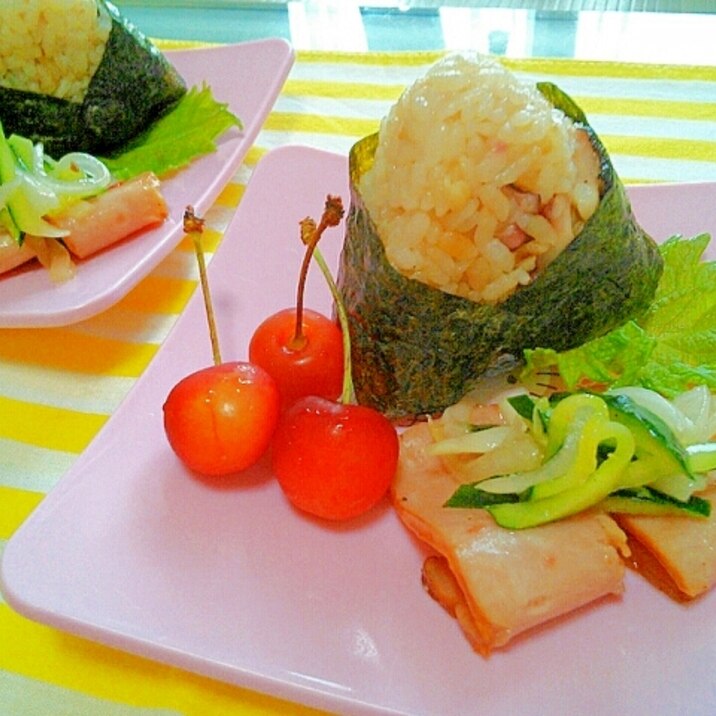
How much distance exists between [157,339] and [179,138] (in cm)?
67

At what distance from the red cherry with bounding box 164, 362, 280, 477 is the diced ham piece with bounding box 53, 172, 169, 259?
640 mm

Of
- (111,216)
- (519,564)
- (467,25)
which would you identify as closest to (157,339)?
(111,216)

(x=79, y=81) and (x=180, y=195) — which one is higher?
(x=79, y=81)

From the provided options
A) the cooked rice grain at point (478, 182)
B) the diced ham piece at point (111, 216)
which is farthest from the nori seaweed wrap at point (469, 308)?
the diced ham piece at point (111, 216)

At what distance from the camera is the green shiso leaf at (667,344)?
4.29 ft

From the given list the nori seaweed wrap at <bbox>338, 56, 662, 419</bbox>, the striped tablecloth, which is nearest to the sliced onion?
the nori seaweed wrap at <bbox>338, 56, 662, 419</bbox>

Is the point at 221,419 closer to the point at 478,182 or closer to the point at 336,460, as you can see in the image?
the point at 336,460

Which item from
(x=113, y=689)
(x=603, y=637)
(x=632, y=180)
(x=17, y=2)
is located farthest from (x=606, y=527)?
(x=17, y=2)

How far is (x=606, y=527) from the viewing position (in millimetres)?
1090

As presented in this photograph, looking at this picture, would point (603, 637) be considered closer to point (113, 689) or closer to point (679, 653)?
point (679, 653)

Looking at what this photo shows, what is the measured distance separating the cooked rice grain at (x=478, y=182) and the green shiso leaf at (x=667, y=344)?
0.16 metres

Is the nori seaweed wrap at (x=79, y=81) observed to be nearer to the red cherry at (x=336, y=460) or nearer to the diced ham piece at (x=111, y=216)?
the diced ham piece at (x=111, y=216)

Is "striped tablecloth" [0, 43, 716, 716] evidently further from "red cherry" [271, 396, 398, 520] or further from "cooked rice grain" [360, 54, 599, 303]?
"cooked rice grain" [360, 54, 599, 303]

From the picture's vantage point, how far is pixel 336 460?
1144 mm
